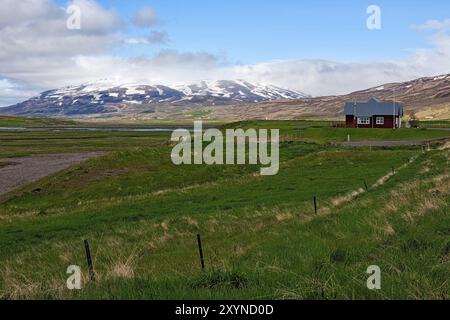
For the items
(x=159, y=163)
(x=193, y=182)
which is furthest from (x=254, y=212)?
(x=159, y=163)

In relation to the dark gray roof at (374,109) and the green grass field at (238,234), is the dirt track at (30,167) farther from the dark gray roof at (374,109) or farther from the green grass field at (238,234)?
the dark gray roof at (374,109)

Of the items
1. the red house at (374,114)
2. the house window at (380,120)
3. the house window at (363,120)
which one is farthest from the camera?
the house window at (363,120)

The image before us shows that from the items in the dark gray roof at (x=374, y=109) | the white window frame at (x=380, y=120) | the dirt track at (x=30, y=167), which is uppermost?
the dark gray roof at (x=374, y=109)

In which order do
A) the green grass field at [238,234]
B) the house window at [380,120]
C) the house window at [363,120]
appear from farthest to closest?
the house window at [363,120] → the house window at [380,120] → the green grass field at [238,234]

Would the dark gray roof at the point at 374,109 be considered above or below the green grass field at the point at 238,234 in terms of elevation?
above

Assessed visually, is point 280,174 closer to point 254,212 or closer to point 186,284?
point 254,212

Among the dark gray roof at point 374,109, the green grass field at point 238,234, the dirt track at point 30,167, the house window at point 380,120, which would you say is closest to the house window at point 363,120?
the dark gray roof at point 374,109

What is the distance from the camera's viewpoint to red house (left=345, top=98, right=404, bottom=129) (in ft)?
384

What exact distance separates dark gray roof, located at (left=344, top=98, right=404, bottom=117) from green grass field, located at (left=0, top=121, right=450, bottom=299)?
58.6 metres

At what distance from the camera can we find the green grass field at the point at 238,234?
9664 millimetres

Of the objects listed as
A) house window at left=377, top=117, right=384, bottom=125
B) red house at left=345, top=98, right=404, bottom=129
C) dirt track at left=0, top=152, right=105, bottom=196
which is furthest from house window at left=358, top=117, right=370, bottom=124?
dirt track at left=0, top=152, right=105, bottom=196

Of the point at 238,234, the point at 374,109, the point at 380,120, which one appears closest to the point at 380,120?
the point at 380,120

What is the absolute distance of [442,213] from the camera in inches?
617
